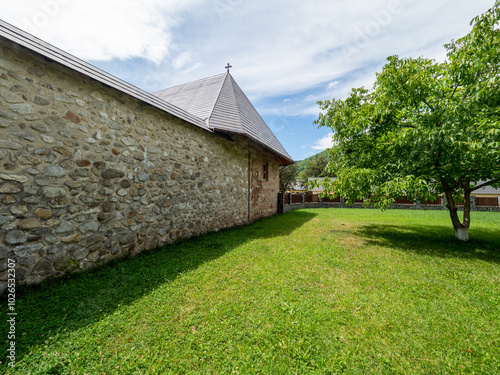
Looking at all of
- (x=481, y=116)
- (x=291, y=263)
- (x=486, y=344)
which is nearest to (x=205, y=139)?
(x=291, y=263)

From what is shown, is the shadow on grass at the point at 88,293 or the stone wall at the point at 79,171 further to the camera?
the stone wall at the point at 79,171

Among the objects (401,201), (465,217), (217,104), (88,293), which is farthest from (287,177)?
(88,293)

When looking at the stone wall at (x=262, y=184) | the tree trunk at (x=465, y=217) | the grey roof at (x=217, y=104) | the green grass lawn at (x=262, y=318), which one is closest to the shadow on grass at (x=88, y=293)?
the green grass lawn at (x=262, y=318)

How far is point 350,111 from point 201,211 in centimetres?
644

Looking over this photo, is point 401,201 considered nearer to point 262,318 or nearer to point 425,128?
point 425,128

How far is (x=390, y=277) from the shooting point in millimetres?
3871

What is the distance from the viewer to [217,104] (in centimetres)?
825

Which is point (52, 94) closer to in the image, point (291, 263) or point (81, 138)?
point (81, 138)

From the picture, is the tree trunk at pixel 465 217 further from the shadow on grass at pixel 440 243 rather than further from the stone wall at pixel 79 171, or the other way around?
the stone wall at pixel 79 171

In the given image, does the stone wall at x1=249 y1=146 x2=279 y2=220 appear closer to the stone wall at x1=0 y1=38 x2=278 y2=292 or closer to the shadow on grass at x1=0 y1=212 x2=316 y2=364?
the stone wall at x1=0 y1=38 x2=278 y2=292

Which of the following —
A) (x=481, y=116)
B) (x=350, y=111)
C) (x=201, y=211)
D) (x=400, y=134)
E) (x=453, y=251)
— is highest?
(x=350, y=111)

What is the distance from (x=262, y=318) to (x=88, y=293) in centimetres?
261

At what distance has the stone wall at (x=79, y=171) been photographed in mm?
2877

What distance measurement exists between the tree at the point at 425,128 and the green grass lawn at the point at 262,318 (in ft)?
8.43
